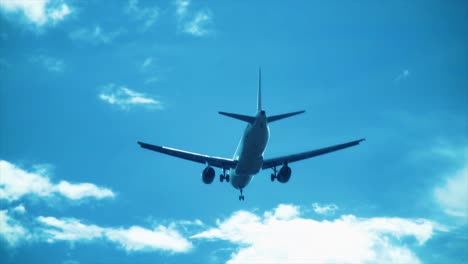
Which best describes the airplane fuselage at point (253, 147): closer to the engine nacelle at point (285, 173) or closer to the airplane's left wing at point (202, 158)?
the airplane's left wing at point (202, 158)

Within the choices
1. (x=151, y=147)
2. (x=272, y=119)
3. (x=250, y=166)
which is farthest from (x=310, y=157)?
(x=151, y=147)

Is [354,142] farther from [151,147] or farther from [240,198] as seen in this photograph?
[151,147]

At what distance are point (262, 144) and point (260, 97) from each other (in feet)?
19.3

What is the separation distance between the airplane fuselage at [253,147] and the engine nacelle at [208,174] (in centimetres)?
265

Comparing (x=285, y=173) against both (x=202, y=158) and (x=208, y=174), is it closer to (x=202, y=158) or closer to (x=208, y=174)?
(x=208, y=174)

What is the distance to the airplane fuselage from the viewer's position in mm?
47969

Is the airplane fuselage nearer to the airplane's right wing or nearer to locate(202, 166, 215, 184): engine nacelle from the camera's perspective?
locate(202, 166, 215, 184): engine nacelle

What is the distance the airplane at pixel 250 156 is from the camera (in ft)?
158

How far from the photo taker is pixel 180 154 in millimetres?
56938

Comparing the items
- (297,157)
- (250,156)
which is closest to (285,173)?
(297,157)

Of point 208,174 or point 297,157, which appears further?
point 297,157

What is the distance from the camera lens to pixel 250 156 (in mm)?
51688

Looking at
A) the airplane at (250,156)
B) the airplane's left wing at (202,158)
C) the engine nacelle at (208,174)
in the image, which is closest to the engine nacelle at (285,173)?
the airplane at (250,156)

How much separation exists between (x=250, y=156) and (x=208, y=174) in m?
8.40
